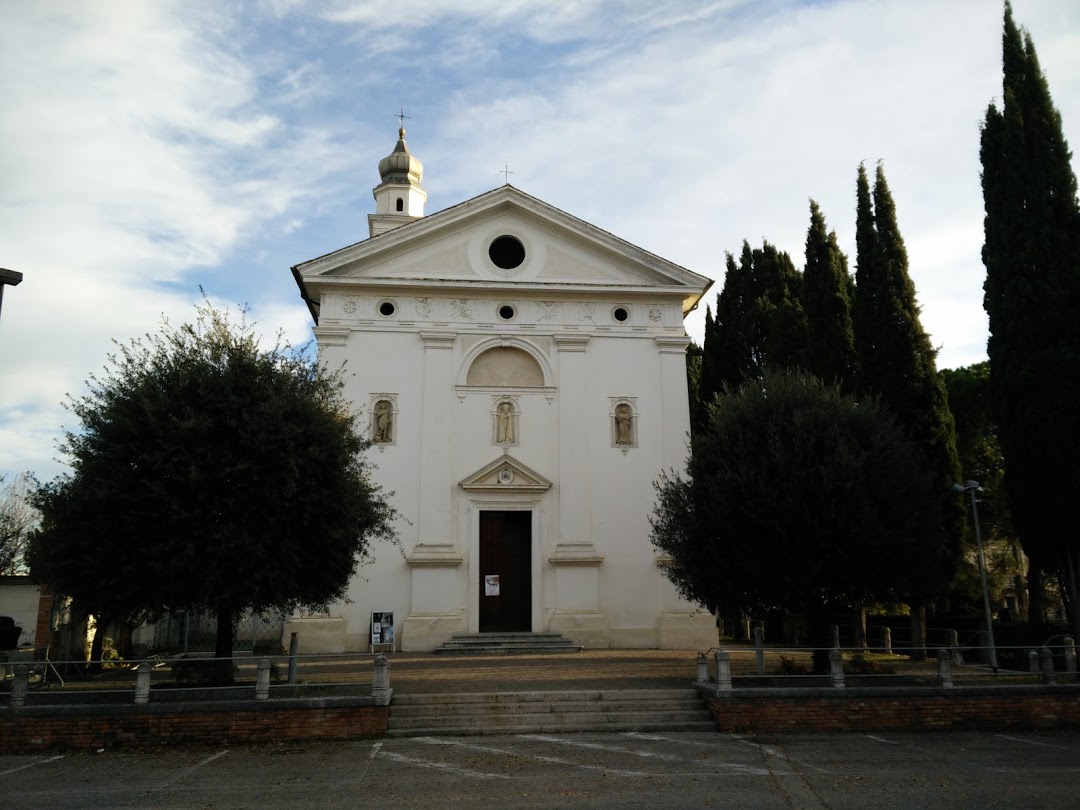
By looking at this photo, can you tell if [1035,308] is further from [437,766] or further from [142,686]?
[142,686]

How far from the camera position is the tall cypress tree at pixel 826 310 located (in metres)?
23.4

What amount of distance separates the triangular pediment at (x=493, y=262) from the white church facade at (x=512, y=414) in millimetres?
47

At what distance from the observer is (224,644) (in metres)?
14.3

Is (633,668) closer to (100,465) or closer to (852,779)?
(852,779)

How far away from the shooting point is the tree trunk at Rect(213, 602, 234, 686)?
13758mm

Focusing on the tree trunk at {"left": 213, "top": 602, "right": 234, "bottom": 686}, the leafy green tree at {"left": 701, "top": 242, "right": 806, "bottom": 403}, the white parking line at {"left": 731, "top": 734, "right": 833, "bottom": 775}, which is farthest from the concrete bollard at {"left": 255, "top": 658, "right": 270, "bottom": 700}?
the leafy green tree at {"left": 701, "top": 242, "right": 806, "bottom": 403}

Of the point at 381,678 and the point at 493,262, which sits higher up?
the point at 493,262

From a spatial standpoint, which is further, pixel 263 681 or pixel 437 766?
pixel 263 681

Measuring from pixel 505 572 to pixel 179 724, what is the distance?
1184cm

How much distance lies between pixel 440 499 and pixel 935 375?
12963mm

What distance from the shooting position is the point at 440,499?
2283 centimetres

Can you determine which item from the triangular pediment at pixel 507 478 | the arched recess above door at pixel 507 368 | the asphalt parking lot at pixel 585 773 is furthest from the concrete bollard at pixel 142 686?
the arched recess above door at pixel 507 368

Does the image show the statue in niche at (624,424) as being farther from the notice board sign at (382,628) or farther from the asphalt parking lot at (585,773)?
the asphalt parking lot at (585,773)

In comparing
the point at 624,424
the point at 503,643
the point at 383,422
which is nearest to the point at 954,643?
the point at 624,424
